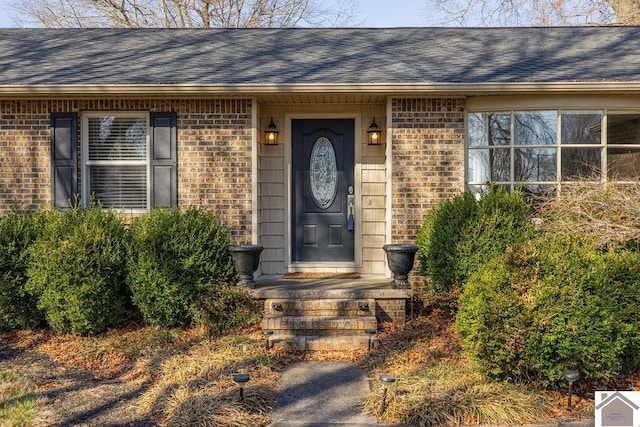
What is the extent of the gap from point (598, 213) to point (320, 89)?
341 centimetres

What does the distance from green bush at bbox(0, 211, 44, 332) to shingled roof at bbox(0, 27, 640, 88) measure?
6.14 feet

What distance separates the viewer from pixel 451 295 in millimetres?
6141

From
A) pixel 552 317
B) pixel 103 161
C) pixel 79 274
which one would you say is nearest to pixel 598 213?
pixel 552 317

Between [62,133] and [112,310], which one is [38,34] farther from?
[112,310]

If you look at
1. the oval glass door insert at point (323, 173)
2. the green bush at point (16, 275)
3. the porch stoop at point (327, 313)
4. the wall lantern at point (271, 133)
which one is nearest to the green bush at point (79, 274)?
the green bush at point (16, 275)

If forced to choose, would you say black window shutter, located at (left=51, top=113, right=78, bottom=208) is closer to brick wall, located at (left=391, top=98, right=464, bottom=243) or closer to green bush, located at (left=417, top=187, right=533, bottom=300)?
brick wall, located at (left=391, top=98, right=464, bottom=243)

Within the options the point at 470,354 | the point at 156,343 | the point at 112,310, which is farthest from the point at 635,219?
the point at 112,310

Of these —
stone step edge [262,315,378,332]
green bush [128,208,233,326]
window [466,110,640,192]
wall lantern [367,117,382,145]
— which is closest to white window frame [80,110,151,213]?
green bush [128,208,233,326]

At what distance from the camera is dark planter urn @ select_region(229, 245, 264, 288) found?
20.5ft

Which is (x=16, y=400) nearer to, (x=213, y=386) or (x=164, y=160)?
(x=213, y=386)

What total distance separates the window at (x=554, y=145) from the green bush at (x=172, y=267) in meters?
3.56

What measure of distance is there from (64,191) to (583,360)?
20.4ft

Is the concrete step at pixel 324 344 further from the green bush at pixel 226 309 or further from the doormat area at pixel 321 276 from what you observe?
the doormat area at pixel 321 276

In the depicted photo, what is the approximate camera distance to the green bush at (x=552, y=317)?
4188 millimetres
